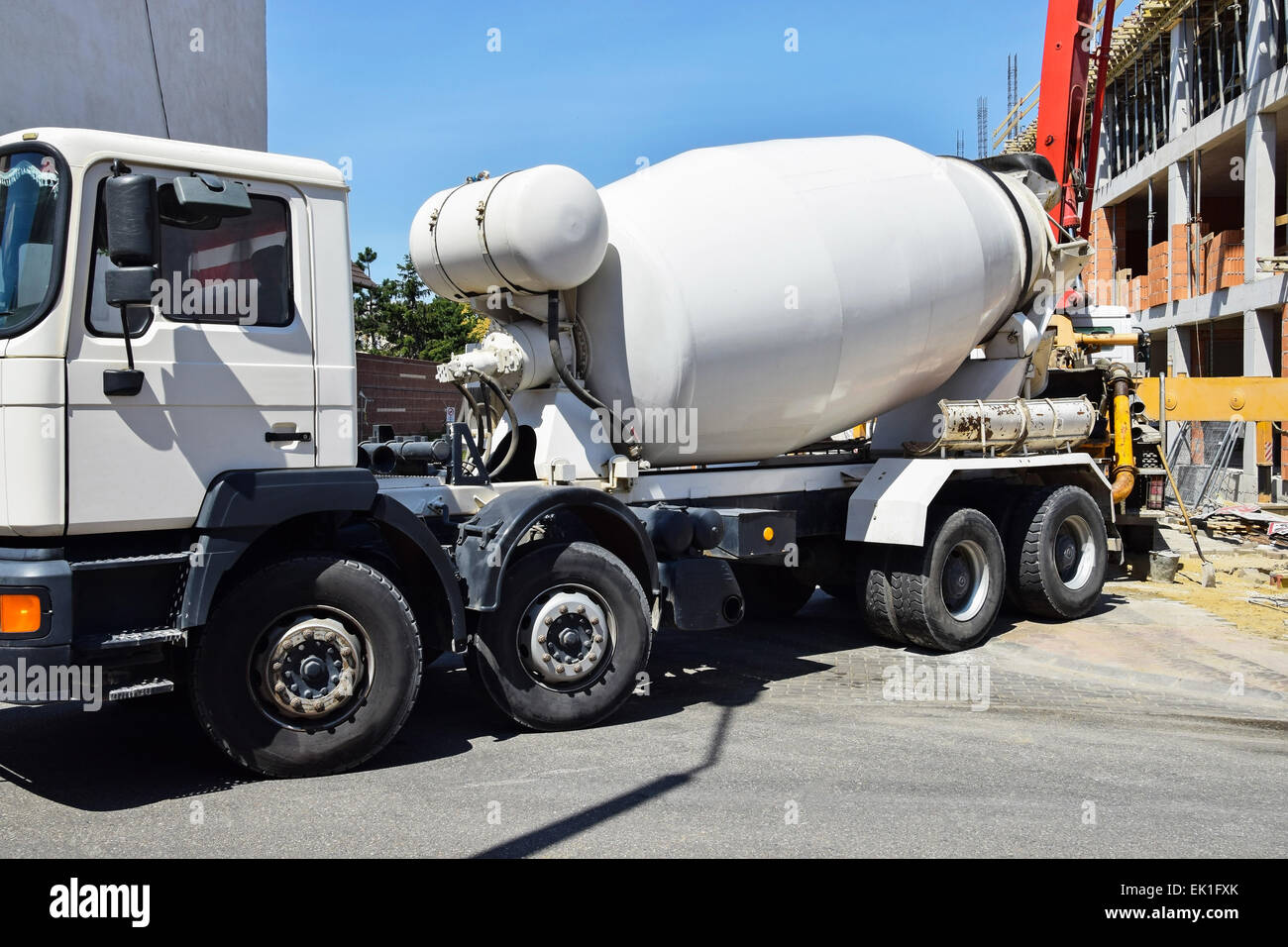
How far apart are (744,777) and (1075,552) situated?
5.70 meters

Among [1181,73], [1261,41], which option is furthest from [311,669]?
[1181,73]

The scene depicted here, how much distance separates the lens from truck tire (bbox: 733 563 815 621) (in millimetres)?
10047

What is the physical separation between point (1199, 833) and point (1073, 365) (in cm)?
701

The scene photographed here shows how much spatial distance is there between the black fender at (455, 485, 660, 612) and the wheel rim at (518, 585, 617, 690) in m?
0.34

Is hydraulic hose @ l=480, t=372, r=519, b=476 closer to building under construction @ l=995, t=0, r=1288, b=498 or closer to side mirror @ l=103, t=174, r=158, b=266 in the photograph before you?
side mirror @ l=103, t=174, r=158, b=266

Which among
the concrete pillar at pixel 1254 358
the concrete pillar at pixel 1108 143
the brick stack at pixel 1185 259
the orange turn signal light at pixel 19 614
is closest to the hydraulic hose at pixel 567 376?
the orange turn signal light at pixel 19 614

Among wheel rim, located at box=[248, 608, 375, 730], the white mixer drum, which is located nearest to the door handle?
wheel rim, located at box=[248, 608, 375, 730]

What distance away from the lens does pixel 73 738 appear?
614 centimetres

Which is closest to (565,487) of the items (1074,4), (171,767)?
(171,767)

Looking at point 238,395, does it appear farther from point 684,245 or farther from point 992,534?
point 992,534

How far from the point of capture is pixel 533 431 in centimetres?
730

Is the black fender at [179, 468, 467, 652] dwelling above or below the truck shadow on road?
above

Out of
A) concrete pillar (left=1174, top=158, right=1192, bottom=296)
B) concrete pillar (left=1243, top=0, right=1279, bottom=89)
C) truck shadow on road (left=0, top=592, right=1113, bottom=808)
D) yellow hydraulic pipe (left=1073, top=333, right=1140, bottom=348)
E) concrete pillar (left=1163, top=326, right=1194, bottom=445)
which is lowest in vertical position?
truck shadow on road (left=0, top=592, right=1113, bottom=808)

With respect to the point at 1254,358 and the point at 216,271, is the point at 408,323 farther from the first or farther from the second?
the point at 216,271
